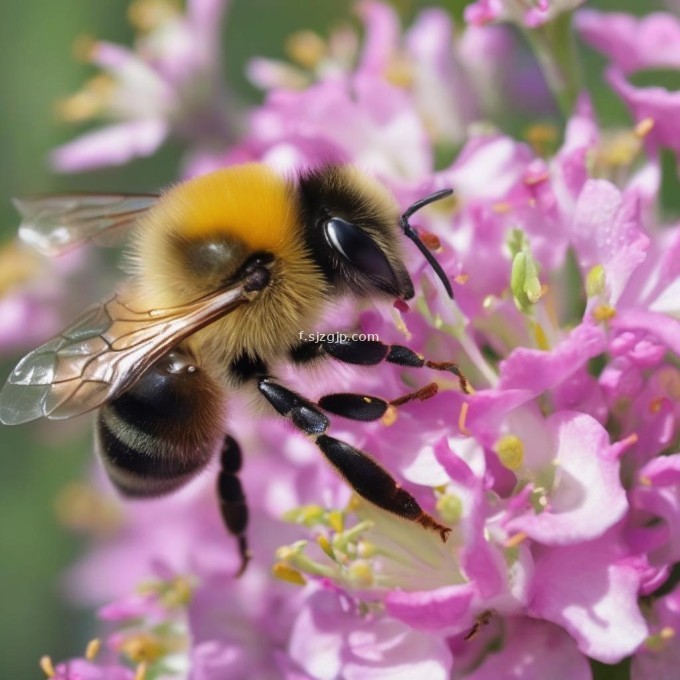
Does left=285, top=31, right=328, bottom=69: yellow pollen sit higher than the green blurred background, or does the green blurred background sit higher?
left=285, top=31, right=328, bottom=69: yellow pollen

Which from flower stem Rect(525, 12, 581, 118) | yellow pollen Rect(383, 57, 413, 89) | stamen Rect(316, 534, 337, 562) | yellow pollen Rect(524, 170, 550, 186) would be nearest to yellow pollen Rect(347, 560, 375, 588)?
stamen Rect(316, 534, 337, 562)

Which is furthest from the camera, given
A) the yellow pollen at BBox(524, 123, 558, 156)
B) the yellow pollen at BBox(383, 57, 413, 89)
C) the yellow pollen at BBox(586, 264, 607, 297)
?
the yellow pollen at BBox(383, 57, 413, 89)

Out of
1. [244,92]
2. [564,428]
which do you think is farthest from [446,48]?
[244,92]

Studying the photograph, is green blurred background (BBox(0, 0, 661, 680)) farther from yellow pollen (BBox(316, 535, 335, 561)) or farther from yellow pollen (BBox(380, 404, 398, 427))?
yellow pollen (BBox(316, 535, 335, 561))

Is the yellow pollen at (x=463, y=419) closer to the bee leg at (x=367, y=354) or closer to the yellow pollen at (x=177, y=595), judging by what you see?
the bee leg at (x=367, y=354)

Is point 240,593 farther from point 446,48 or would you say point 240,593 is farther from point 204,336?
point 446,48

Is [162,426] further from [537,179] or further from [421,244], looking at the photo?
[537,179]

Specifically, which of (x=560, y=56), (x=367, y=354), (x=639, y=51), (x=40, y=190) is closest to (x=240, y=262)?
(x=367, y=354)
